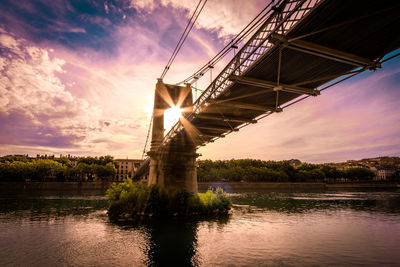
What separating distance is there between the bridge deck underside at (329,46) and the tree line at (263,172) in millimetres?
82075

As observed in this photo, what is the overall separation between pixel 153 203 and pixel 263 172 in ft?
280

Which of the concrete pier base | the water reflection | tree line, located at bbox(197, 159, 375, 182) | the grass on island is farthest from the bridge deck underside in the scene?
tree line, located at bbox(197, 159, 375, 182)

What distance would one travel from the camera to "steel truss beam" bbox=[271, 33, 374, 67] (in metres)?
9.90

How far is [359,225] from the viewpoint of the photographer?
80.9ft

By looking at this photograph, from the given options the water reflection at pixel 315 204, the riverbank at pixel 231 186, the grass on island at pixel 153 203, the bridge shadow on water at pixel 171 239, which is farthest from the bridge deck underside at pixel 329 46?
the riverbank at pixel 231 186

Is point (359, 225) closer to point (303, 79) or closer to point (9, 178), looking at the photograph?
point (303, 79)

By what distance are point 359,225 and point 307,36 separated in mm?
23247

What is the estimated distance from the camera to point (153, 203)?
26.8 m

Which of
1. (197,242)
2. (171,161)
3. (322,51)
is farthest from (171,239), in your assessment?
(322,51)

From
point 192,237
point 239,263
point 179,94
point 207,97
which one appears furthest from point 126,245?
point 179,94

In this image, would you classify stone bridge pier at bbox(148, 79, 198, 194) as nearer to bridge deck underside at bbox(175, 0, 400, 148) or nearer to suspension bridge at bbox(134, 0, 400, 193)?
suspension bridge at bbox(134, 0, 400, 193)

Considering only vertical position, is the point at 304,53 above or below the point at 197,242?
above

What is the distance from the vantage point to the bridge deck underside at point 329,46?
8658mm

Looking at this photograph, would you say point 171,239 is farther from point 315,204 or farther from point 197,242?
point 315,204
